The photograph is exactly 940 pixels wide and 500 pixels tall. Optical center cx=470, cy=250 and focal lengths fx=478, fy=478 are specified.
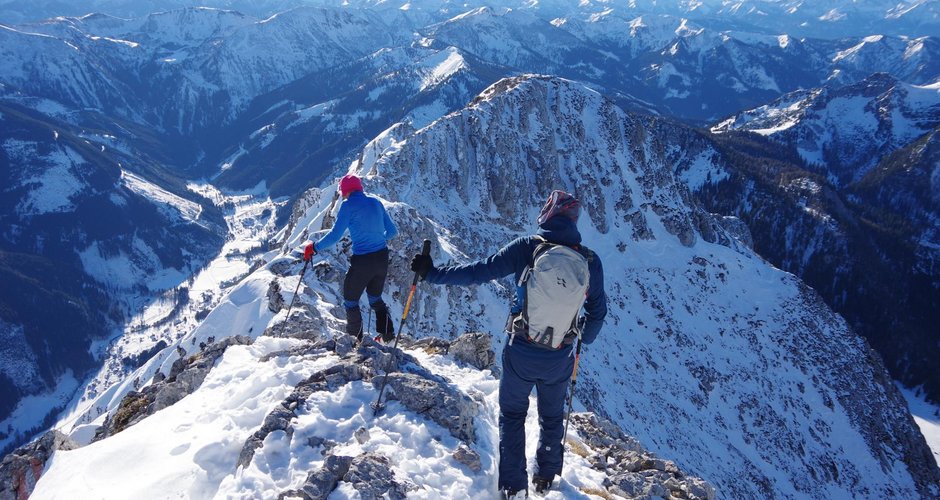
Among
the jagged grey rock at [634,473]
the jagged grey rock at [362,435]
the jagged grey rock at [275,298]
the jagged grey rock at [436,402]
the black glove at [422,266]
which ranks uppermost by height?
the black glove at [422,266]

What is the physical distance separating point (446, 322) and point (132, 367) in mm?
176460

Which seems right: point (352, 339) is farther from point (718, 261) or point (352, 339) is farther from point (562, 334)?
point (718, 261)

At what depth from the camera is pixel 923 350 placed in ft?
452

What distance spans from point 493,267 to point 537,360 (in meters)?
1.85

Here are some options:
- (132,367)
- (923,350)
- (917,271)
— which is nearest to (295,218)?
(132,367)

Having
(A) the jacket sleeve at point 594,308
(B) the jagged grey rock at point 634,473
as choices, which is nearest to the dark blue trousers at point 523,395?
(A) the jacket sleeve at point 594,308

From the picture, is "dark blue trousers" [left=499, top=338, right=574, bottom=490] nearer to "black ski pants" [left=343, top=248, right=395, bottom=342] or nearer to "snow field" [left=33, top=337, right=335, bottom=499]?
"snow field" [left=33, top=337, right=335, bottom=499]

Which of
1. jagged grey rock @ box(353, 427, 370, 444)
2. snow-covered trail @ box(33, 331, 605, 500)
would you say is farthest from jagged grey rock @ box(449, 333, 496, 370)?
jagged grey rock @ box(353, 427, 370, 444)

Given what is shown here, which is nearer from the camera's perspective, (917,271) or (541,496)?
(541,496)

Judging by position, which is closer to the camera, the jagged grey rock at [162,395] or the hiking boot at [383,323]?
the jagged grey rock at [162,395]

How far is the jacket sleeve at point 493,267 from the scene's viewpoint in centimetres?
871

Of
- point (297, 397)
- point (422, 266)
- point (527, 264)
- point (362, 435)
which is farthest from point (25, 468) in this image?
point (527, 264)

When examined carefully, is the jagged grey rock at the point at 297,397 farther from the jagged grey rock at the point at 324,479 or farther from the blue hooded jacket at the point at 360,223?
the blue hooded jacket at the point at 360,223

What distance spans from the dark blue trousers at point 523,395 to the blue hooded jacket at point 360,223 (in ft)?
19.2
